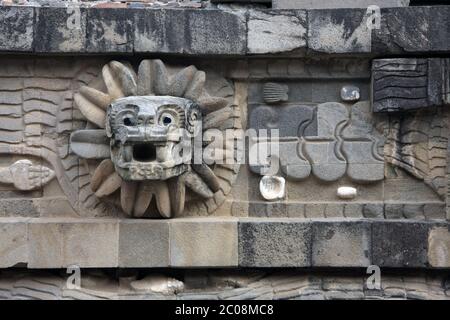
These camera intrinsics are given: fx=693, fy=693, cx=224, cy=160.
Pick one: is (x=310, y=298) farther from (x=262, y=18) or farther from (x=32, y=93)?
(x=32, y=93)

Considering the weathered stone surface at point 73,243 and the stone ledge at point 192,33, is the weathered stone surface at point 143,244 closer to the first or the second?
the weathered stone surface at point 73,243

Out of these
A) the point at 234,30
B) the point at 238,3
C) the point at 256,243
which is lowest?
the point at 256,243

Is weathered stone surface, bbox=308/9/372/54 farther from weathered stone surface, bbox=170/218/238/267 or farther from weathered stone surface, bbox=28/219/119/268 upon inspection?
weathered stone surface, bbox=28/219/119/268

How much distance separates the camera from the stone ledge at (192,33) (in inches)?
188

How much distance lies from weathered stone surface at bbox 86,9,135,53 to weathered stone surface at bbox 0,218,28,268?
4.39ft

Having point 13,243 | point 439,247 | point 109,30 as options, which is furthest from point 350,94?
point 13,243

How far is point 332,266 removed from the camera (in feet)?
15.8

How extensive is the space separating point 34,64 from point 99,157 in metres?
0.85

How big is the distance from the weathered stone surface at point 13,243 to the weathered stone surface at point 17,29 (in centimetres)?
123

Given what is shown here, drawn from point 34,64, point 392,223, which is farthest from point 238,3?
point 392,223

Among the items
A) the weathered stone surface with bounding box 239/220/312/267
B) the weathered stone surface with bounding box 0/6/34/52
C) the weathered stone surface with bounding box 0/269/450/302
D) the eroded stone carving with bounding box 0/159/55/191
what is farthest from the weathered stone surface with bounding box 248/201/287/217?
the weathered stone surface with bounding box 0/6/34/52

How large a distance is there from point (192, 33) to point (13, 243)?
191 centimetres

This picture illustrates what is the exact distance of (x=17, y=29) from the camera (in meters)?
4.77

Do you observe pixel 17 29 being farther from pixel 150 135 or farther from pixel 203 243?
pixel 203 243
